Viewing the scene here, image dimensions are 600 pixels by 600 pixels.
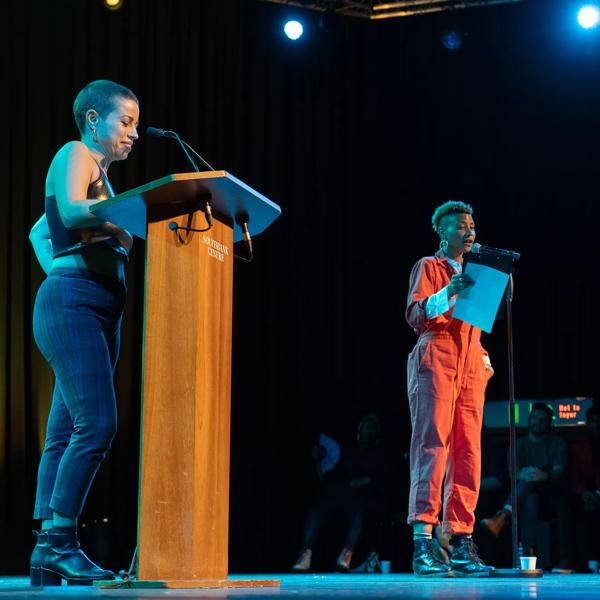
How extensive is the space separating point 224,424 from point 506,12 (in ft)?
18.5

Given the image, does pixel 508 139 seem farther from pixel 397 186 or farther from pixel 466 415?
pixel 466 415

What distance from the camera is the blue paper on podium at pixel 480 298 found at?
11.4 ft

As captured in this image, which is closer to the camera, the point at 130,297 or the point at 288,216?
the point at 130,297

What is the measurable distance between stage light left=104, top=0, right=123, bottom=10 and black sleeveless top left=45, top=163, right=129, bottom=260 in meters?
4.28

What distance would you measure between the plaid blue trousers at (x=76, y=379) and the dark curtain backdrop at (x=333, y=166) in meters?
3.73

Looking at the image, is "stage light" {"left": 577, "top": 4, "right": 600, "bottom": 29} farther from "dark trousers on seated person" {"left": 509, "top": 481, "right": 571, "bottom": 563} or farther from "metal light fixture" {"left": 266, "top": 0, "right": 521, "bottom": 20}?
"dark trousers on seated person" {"left": 509, "top": 481, "right": 571, "bottom": 563}

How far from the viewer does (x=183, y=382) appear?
7.57 feet

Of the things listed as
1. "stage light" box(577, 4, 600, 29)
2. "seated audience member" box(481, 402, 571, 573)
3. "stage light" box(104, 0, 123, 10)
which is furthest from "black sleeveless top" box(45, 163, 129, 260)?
"stage light" box(577, 4, 600, 29)

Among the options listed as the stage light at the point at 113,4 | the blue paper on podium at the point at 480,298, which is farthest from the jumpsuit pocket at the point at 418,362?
the stage light at the point at 113,4

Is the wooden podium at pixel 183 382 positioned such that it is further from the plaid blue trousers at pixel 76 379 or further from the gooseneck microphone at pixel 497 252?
the gooseneck microphone at pixel 497 252

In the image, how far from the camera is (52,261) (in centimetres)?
278

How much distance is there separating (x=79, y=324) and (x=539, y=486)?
4261 mm

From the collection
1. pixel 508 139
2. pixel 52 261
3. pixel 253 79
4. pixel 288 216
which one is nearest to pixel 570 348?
pixel 508 139

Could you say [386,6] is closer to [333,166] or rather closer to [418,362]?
[333,166]
